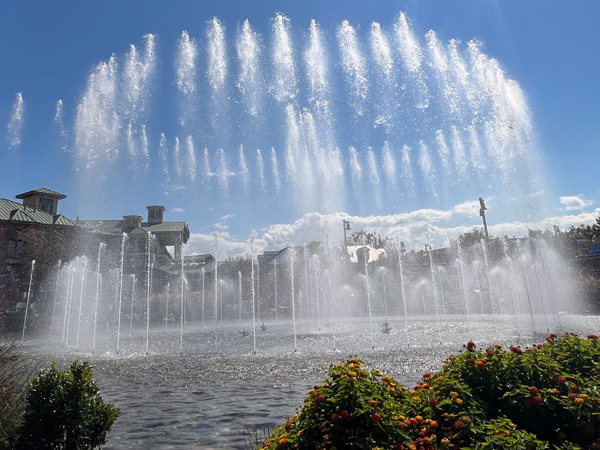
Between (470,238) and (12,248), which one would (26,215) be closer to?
(12,248)

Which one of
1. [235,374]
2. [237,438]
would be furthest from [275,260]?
[237,438]

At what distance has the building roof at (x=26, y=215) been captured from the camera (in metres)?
40.2

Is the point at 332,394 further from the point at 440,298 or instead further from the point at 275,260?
the point at 275,260

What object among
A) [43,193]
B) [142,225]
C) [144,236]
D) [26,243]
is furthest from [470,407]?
[142,225]

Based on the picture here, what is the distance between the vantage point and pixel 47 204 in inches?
1884

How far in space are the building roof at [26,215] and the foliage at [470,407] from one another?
158 ft

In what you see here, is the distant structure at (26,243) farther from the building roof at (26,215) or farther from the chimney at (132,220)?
the chimney at (132,220)

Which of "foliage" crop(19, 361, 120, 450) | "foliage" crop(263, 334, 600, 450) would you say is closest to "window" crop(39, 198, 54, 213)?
"foliage" crop(19, 361, 120, 450)

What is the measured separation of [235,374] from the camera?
34.5 feet

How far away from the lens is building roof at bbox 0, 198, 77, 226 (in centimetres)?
4016

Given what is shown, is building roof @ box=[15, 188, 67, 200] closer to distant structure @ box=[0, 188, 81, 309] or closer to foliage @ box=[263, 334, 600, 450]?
distant structure @ box=[0, 188, 81, 309]

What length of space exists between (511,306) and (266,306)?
2858 centimetres

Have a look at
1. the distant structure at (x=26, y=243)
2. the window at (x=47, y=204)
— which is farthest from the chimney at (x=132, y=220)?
the distant structure at (x=26, y=243)

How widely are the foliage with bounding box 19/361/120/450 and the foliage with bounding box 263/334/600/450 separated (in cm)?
224
